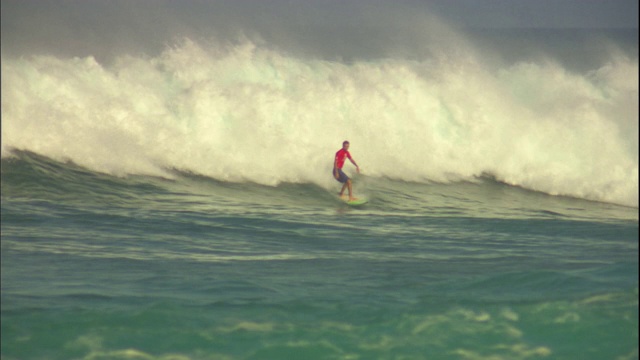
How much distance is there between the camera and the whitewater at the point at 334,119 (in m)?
15.2

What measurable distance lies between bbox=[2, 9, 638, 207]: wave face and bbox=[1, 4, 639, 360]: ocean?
0.05 metres

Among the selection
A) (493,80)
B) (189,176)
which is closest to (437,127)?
(493,80)

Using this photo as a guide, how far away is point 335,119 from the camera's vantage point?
1764cm

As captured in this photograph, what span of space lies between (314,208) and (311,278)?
4.51 m

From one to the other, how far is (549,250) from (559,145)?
658cm

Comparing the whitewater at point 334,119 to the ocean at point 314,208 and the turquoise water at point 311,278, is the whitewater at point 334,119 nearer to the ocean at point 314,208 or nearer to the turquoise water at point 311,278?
the ocean at point 314,208

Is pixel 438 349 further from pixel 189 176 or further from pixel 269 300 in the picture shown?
pixel 189 176

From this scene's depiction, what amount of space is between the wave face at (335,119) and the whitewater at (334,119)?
34 millimetres

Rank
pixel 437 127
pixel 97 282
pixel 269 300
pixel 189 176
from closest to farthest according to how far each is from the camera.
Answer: pixel 269 300 < pixel 97 282 < pixel 189 176 < pixel 437 127

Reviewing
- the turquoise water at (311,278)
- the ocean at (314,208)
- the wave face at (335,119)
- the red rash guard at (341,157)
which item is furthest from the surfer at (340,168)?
the turquoise water at (311,278)

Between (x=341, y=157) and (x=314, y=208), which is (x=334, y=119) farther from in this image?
(x=314, y=208)

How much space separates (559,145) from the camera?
15.6 metres

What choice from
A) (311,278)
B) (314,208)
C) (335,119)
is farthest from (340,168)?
(311,278)

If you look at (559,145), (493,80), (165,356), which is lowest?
(165,356)
